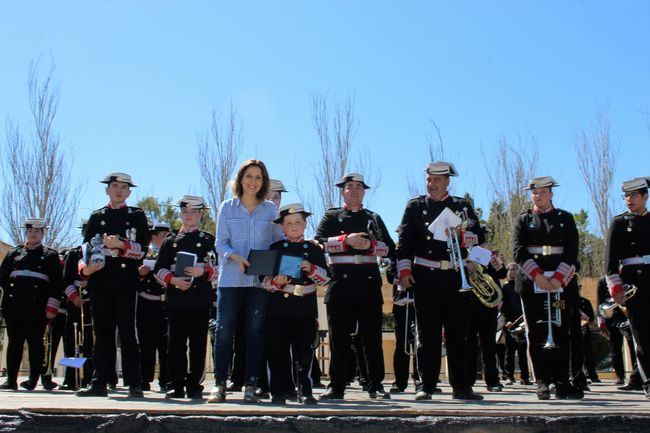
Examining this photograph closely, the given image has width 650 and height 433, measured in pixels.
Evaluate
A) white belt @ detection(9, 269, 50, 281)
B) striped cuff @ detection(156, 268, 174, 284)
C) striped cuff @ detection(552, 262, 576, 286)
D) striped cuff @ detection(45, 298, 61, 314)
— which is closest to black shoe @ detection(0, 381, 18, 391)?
striped cuff @ detection(45, 298, 61, 314)

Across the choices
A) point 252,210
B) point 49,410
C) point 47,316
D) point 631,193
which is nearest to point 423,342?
point 252,210

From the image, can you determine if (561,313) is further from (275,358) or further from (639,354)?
(275,358)

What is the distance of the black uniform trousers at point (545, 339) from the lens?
8.47m

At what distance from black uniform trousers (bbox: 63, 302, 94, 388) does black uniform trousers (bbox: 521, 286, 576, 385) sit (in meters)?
5.25

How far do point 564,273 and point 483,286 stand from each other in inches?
32.8

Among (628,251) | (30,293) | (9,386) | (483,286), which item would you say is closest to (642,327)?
(628,251)

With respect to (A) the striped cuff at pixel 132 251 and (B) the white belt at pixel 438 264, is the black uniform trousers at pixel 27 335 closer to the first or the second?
(A) the striped cuff at pixel 132 251

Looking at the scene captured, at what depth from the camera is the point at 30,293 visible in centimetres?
1107

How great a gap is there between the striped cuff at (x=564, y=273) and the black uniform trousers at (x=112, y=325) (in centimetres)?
427

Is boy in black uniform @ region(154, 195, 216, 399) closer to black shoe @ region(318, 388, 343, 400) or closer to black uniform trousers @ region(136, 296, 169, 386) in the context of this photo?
black shoe @ region(318, 388, 343, 400)

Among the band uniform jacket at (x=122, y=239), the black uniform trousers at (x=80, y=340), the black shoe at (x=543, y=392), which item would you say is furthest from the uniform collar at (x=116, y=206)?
the black shoe at (x=543, y=392)

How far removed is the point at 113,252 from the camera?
805 centimetres

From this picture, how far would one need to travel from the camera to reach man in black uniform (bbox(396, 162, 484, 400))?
8016mm

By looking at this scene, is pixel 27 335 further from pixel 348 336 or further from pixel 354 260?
pixel 354 260
